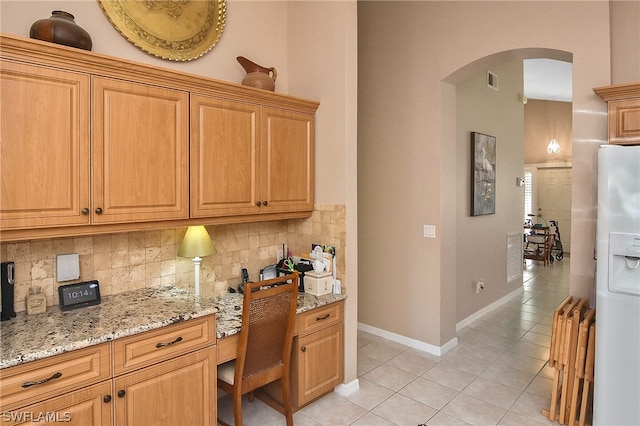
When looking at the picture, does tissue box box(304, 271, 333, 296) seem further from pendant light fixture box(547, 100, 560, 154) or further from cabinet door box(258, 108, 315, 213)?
pendant light fixture box(547, 100, 560, 154)

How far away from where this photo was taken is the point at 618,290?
2209mm

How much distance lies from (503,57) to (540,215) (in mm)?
8294

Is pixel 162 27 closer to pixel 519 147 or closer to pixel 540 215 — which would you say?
pixel 519 147

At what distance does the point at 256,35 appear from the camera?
10.1ft

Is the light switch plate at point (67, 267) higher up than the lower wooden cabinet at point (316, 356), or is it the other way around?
the light switch plate at point (67, 267)

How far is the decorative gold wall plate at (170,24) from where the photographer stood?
235cm

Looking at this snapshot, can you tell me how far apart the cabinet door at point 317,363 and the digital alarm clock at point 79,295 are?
4.13ft

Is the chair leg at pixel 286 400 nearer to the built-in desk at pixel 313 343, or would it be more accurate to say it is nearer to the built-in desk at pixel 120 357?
the built-in desk at pixel 313 343

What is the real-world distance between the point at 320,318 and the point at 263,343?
56 cm

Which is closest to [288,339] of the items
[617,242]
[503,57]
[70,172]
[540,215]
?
[70,172]

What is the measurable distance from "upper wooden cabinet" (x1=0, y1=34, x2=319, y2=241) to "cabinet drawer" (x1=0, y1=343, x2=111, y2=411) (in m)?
0.59

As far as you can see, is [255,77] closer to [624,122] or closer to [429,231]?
[429,231]

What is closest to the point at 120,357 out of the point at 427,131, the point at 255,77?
the point at 255,77

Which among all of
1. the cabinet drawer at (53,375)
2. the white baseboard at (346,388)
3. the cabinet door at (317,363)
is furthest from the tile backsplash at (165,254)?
the white baseboard at (346,388)
